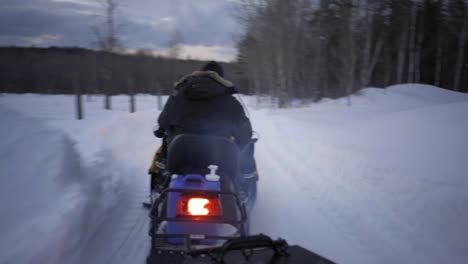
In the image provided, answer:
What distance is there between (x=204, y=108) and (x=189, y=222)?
1.16m

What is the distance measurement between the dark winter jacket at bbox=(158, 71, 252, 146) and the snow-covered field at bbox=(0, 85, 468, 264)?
1.32 meters

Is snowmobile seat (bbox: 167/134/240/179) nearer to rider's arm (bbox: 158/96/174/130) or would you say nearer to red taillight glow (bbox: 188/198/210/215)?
red taillight glow (bbox: 188/198/210/215)

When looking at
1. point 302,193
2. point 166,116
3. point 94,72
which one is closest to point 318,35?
point 94,72

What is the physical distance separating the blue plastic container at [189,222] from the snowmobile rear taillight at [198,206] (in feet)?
0.18

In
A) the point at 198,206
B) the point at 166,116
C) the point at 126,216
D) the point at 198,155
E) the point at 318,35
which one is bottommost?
the point at 126,216

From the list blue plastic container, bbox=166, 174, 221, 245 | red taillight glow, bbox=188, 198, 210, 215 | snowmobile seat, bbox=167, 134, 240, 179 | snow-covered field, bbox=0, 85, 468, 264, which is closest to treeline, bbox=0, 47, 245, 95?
snow-covered field, bbox=0, 85, 468, 264

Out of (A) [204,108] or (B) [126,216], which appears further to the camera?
(B) [126,216]

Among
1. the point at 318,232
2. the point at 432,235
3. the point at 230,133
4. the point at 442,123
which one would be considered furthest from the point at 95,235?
the point at 442,123

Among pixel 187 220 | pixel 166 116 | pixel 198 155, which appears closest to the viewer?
pixel 187 220

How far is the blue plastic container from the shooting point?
8.39 ft

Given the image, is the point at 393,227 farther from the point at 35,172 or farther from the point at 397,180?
the point at 35,172

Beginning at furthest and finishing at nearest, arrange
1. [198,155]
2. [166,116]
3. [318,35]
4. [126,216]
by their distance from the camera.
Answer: [318,35] < [126,216] < [166,116] < [198,155]

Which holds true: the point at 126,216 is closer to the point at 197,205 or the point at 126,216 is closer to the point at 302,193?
the point at 197,205

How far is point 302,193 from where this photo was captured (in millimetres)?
5078
